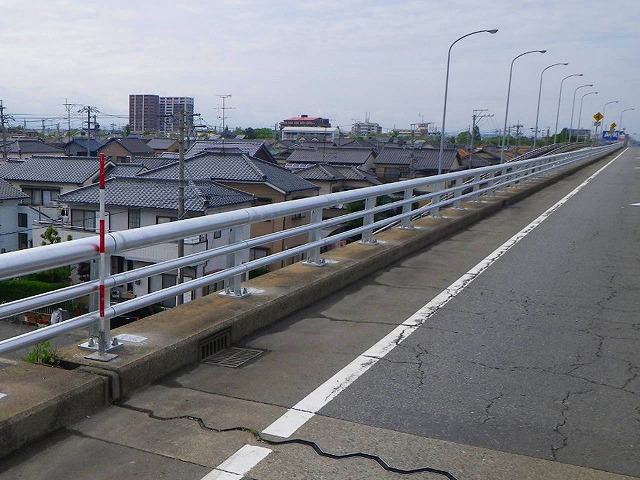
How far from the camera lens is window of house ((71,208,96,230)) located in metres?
29.2

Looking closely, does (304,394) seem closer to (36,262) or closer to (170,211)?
(36,262)

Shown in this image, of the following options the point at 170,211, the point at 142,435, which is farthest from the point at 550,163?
the point at 142,435

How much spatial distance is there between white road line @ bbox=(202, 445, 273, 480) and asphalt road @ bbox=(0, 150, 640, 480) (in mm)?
10

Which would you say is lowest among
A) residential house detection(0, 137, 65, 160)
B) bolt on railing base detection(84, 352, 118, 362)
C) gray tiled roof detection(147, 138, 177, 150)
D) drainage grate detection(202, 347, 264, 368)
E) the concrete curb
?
residential house detection(0, 137, 65, 160)

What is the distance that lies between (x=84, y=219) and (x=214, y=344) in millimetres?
25585

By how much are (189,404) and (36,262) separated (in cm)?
130

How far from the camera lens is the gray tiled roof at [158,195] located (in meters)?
27.6

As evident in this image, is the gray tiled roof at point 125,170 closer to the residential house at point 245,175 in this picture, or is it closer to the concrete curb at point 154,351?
the residential house at point 245,175

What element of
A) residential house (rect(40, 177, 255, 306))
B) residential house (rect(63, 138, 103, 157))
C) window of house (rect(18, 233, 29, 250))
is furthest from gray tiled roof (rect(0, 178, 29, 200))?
residential house (rect(63, 138, 103, 157))

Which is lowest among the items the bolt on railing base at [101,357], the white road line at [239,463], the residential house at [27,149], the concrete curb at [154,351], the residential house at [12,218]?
the residential house at [12,218]

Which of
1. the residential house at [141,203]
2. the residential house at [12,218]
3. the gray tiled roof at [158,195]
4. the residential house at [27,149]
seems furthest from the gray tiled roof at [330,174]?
the residential house at [27,149]

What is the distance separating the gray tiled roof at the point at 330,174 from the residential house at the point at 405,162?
876 cm

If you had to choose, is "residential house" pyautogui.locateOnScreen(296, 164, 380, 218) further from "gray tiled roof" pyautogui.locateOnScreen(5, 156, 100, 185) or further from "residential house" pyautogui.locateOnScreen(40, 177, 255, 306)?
"residential house" pyautogui.locateOnScreen(40, 177, 255, 306)

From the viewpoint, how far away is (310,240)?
783 cm
